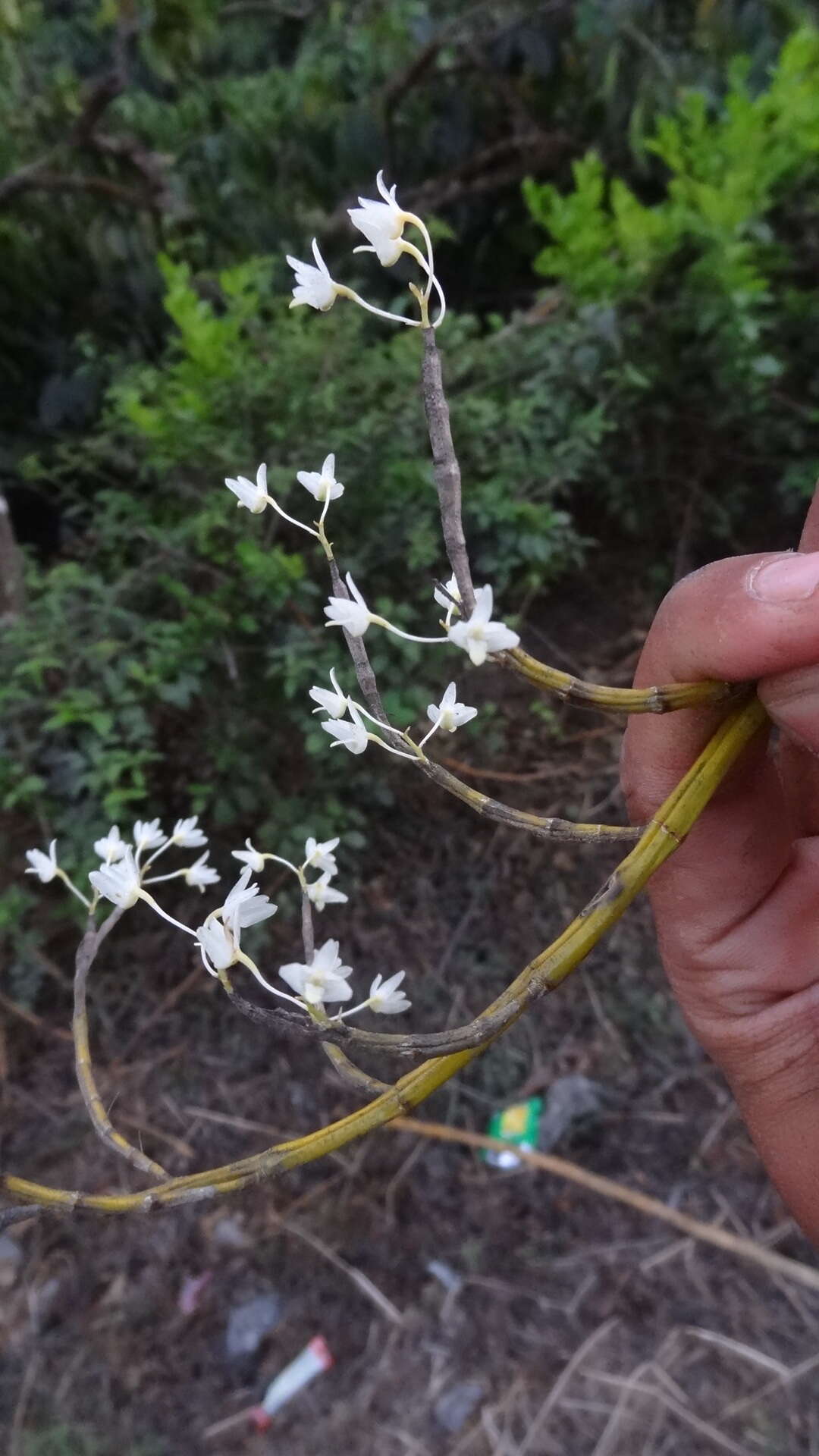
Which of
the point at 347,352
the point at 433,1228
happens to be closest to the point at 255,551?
the point at 347,352

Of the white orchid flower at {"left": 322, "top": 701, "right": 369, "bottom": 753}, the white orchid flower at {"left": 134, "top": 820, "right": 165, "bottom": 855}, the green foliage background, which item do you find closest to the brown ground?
the green foliage background

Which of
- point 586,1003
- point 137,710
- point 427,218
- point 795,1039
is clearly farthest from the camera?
point 427,218

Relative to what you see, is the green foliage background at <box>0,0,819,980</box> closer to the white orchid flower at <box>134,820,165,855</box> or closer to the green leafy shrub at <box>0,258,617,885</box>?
the green leafy shrub at <box>0,258,617,885</box>

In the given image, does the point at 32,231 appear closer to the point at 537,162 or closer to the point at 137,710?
the point at 537,162

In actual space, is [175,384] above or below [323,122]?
below

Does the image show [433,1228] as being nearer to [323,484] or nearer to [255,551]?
[255,551]

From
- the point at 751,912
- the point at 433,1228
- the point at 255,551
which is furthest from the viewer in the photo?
the point at 433,1228

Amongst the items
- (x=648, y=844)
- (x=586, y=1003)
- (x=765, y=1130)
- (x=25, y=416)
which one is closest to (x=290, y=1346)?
(x=586, y=1003)
